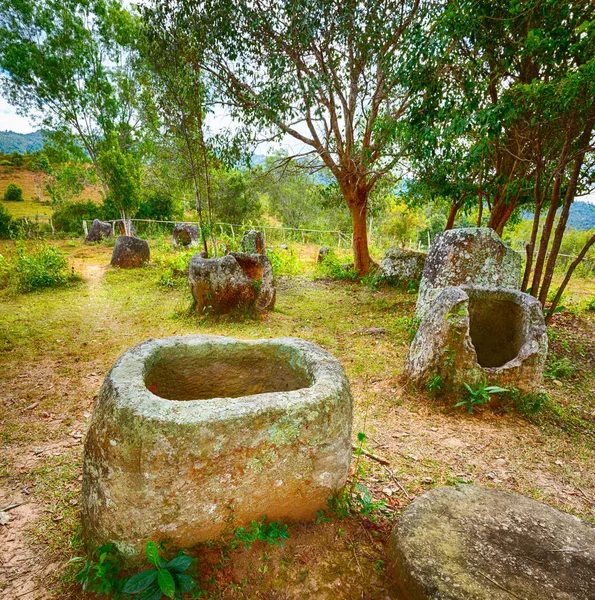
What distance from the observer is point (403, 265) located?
8.85 metres

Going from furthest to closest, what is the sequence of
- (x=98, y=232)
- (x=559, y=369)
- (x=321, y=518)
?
(x=98, y=232) < (x=559, y=369) < (x=321, y=518)

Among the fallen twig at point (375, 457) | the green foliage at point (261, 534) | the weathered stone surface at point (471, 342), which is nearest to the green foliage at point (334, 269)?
the weathered stone surface at point (471, 342)

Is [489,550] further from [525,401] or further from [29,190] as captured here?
[29,190]

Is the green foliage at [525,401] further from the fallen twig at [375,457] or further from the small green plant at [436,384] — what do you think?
the fallen twig at [375,457]

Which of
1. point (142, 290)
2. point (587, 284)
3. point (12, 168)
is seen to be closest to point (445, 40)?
point (142, 290)

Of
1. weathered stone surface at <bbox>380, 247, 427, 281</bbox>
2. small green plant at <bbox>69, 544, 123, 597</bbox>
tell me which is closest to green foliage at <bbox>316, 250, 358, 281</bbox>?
weathered stone surface at <bbox>380, 247, 427, 281</bbox>

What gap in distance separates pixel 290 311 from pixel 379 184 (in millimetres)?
5478

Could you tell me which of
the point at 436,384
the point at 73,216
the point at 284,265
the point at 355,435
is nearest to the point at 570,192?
the point at 436,384

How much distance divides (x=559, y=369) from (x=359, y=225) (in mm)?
6197

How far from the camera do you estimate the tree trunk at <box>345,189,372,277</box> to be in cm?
923

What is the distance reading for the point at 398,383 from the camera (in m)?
4.12

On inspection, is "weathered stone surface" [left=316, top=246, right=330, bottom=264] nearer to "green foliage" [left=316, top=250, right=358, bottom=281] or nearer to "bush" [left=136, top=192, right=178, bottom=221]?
"green foliage" [left=316, top=250, right=358, bottom=281]

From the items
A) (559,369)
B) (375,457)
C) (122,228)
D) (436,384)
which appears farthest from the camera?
(122,228)

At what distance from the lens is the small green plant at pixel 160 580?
1.48 meters
